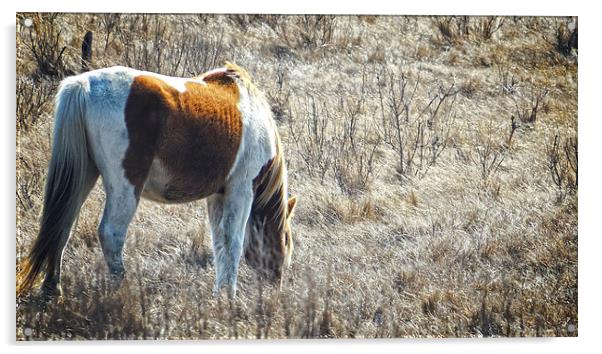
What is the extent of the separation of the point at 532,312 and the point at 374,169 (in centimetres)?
114

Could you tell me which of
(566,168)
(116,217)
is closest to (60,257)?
(116,217)

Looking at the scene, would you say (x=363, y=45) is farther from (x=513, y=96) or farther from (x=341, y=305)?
(x=341, y=305)

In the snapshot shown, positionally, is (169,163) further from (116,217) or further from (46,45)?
(46,45)

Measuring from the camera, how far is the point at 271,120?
5156 mm

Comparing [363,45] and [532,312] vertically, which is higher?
[363,45]

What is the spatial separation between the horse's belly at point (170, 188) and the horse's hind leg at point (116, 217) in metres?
Answer: 0.13

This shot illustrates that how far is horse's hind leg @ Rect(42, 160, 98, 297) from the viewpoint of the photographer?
475 cm

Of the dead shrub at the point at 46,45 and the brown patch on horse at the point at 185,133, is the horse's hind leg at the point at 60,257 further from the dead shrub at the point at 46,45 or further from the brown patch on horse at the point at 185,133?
the dead shrub at the point at 46,45

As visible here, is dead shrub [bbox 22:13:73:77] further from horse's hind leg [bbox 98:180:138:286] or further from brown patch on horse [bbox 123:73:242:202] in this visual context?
horse's hind leg [bbox 98:180:138:286]

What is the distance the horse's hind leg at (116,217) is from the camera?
183 inches

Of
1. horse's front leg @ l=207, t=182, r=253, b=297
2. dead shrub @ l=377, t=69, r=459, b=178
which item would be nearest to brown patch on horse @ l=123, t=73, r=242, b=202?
horse's front leg @ l=207, t=182, r=253, b=297

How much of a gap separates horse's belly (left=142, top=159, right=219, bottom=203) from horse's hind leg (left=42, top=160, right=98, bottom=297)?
26cm

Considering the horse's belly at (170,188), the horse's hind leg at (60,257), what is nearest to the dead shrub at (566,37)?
the horse's belly at (170,188)

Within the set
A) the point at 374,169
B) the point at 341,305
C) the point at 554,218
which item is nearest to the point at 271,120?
the point at 374,169
